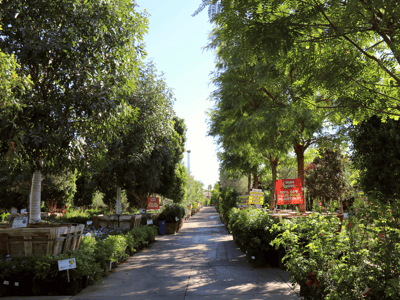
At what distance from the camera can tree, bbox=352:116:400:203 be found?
7281 millimetres

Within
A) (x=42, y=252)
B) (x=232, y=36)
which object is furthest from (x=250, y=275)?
(x=232, y=36)

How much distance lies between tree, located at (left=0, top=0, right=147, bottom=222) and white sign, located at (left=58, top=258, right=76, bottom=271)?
7.20ft

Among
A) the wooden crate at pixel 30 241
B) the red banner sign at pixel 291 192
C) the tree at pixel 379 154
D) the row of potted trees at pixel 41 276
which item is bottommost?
the row of potted trees at pixel 41 276

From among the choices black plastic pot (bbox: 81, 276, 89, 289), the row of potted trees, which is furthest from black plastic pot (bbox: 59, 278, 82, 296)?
black plastic pot (bbox: 81, 276, 89, 289)

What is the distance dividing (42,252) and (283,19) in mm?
6094

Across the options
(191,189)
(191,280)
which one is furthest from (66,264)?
(191,189)

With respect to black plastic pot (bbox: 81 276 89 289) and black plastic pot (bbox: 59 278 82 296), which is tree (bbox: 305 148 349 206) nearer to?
black plastic pot (bbox: 81 276 89 289)

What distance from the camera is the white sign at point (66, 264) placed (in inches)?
230

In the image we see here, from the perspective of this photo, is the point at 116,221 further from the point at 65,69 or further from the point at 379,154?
the point at 379,154

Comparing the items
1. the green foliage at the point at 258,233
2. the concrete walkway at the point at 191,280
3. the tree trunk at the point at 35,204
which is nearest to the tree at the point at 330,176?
the concrete walkway at the point at 191,280

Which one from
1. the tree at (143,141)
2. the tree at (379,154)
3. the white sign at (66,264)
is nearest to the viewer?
the white sign at (66,264)

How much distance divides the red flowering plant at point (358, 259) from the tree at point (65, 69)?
16.5 feet

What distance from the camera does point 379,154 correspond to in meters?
7.56

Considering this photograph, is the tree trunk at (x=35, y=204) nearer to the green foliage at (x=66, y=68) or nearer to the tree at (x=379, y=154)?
the green foliage at (x=66, y=68)
